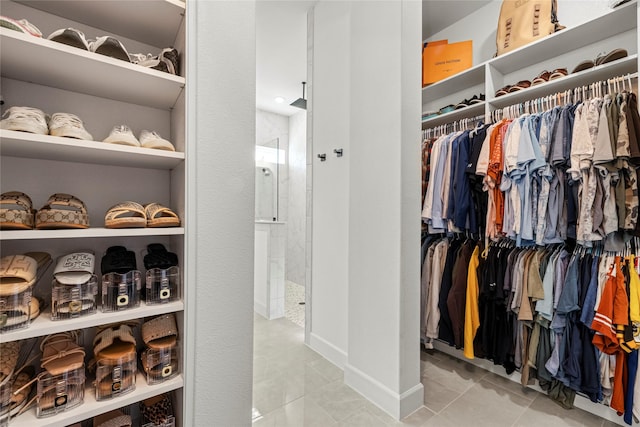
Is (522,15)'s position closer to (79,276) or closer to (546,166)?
(546,166)

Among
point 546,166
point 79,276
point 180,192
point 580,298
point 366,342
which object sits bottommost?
point 366,342

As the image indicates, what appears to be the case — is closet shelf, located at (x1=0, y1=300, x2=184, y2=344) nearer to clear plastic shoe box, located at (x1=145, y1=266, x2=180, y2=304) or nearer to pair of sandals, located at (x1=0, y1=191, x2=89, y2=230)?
clear plastic shoe box, located at (x1=145, y1=266, x2=180, y2=304)

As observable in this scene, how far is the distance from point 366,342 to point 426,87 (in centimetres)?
207

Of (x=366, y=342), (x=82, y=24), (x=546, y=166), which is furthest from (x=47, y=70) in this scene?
(x=546, y=166)

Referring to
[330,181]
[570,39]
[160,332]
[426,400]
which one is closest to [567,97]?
[570,39]

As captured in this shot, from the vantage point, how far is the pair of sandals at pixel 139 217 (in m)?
0.87

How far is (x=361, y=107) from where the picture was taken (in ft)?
5.87

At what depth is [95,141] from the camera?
893 mm

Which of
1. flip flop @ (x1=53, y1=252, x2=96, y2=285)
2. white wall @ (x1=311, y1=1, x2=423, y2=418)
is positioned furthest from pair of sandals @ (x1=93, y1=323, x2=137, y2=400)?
white wall @ (x1=311, y1=1, x2=423, y2=418)

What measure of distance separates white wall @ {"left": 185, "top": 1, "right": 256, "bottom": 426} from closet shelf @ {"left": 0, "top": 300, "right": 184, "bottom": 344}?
98 millimetres

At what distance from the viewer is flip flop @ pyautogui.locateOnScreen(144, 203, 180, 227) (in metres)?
0.93

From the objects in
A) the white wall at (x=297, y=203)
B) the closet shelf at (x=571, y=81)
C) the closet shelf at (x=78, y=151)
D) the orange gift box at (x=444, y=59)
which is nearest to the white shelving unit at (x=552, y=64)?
the closet shelf at (x=571, y=81)

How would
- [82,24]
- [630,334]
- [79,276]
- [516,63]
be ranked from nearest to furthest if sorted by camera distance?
[79,276], [82,24], [630,334], [516,63]

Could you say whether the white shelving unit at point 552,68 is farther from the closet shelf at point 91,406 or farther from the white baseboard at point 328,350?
the closet shelf at point 91,406
